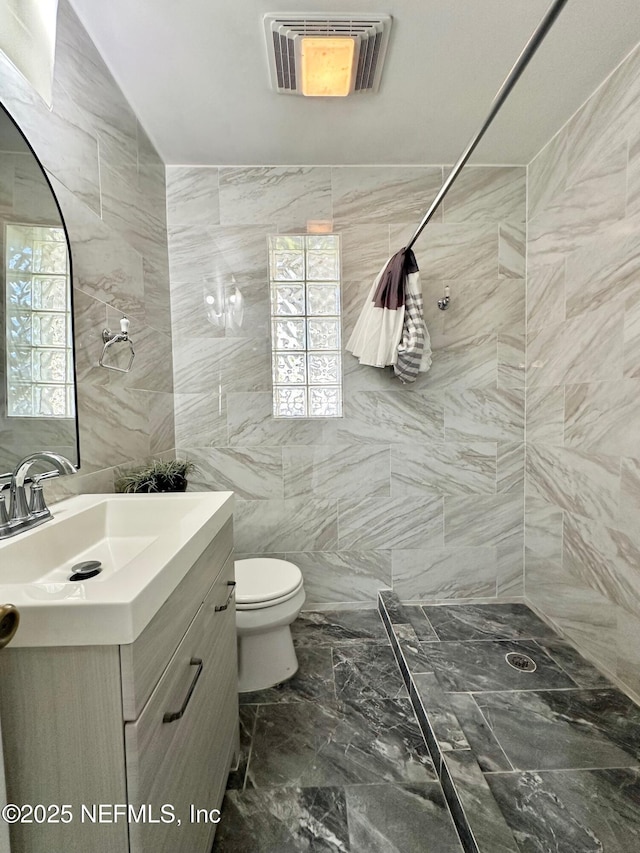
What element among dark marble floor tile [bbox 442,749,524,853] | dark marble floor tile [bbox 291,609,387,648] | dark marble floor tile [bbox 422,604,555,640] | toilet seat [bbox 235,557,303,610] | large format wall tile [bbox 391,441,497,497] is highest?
large format wall tile [bbox 391,441,497,497]

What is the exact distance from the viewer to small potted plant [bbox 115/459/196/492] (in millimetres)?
1409

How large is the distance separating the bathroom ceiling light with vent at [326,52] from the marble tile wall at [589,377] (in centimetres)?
98

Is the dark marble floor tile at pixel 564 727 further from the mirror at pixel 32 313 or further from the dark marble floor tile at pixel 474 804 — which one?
the mirror at pixel 32 313

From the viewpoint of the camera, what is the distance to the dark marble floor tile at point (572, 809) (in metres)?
0.94

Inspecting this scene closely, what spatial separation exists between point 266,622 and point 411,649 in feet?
2.31

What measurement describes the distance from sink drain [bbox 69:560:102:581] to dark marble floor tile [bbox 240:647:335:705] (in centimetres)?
99

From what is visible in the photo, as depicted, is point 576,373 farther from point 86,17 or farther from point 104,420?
point 86,17

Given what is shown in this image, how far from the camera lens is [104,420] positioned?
135 cm

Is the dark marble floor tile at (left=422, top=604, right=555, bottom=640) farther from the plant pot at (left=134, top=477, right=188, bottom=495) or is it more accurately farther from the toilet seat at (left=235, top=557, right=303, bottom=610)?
the plant pot at (left=134, top=477, right=188, bottom=495)

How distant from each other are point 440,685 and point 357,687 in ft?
1.09

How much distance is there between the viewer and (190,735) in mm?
735

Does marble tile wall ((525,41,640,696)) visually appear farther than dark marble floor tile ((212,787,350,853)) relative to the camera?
Yes

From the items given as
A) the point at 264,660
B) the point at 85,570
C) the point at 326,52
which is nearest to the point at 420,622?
the point at 264,660

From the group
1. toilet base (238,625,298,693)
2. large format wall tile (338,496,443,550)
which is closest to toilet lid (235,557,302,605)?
toilet base (238,625,298,693)
